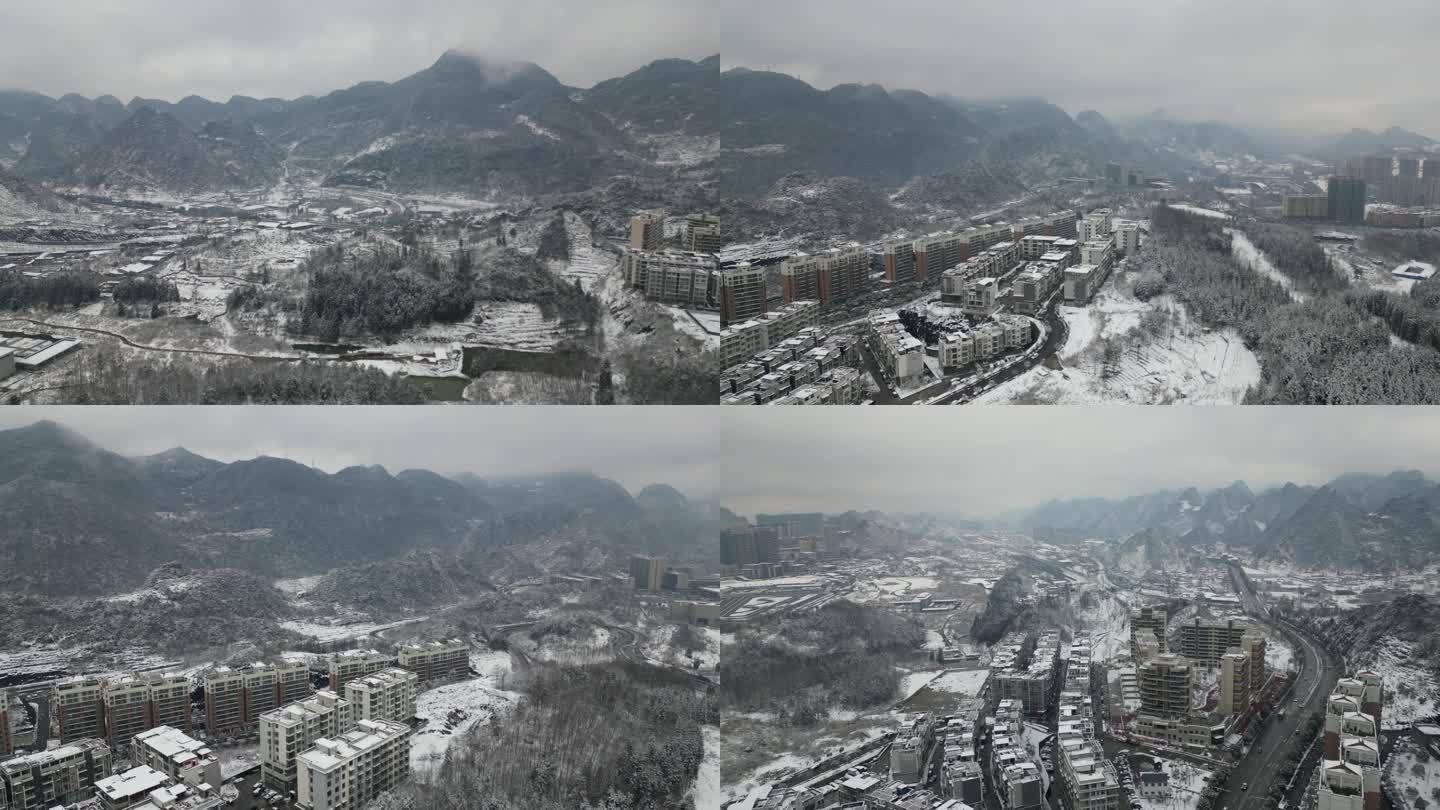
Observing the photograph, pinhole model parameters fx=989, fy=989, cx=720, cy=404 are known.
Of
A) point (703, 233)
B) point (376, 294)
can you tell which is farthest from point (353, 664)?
point (703, 233)

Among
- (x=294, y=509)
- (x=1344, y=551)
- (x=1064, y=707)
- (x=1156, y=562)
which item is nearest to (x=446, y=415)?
(x=294, y=509)

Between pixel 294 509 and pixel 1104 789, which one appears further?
pixel 294 509

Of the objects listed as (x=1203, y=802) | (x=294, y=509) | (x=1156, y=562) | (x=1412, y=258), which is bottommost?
(x=1203, y=802)

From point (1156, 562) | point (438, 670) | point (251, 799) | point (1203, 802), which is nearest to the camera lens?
point (251, 799)

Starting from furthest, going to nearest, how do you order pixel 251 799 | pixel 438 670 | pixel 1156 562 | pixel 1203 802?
pixel 1156 562 < pixel 438 670 < pixel 1203 802 < pixel 251 799

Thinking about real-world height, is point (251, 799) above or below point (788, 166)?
below

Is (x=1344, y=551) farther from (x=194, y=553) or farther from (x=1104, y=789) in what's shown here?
(x=194, y=553)

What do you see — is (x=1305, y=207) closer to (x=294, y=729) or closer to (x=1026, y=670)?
(x=1026, y=670)
